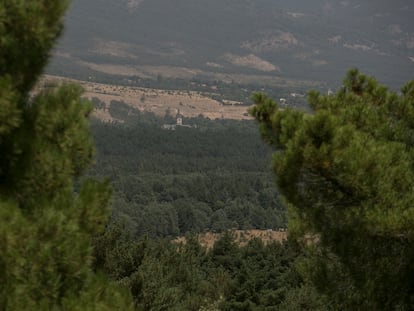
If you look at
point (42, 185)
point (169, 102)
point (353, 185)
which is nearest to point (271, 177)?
point (353, 185)

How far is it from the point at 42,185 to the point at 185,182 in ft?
245

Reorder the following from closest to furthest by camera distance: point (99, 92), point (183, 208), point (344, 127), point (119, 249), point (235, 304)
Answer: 1. point (344, 127)
2. point (119, 249)
3. point (235, 304)
4. point (183, 208)
5. point (99, 92)

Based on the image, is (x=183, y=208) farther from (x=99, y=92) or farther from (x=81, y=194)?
(x=99, y=92)

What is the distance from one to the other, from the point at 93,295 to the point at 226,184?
76011mm

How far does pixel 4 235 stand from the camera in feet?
12.8

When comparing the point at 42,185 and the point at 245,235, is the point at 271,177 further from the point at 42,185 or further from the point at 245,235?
the point at 245,235

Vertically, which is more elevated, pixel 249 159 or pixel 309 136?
pixel 309 136

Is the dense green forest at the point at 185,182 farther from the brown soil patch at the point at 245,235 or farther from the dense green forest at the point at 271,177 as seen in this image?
the dense green forest at the point at 271,177

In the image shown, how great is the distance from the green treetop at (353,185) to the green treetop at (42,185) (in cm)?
233

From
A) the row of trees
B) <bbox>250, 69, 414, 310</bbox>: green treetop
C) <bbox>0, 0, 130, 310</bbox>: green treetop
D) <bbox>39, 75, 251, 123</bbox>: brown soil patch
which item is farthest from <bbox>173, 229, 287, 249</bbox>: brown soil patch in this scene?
<bbox>39, 75, 251, 123</bbox>: brown soil patch

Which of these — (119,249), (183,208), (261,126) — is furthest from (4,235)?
(183,208)

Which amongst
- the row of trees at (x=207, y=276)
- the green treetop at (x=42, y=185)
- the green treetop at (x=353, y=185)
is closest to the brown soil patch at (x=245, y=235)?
the row of trees at (x=207, y=276)

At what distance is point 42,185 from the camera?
4363 millimetres

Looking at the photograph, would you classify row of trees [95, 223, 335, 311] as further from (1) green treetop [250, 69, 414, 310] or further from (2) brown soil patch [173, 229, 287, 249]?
(2) brown soil patch [173, 229, 287, 249]
